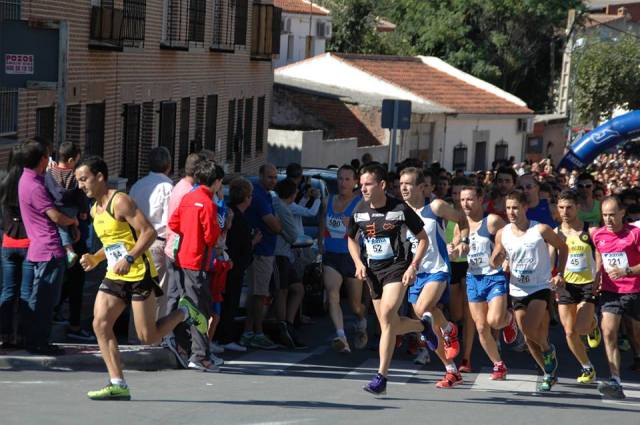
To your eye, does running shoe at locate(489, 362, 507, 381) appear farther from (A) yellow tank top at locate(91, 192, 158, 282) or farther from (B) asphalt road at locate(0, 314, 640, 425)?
(A) yellow tank top at locate(91, 192, 158, 282)

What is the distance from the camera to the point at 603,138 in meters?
32.8

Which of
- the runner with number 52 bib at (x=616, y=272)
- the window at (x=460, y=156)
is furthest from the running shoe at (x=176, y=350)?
the window at (x=460, y=156)

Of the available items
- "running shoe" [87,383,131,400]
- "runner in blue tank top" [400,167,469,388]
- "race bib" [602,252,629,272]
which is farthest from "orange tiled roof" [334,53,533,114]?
"running shoe" [87,383,131,400]

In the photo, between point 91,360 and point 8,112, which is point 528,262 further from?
point 8,112

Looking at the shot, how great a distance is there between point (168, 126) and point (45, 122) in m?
7.39

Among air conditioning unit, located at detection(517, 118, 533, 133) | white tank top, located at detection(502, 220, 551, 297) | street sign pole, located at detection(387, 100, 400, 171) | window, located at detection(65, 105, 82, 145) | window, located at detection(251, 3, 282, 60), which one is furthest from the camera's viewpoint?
air conditioning unit, located at detection(517, 118, 533, 133)

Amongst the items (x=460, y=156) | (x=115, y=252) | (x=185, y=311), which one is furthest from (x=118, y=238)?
(x=460, y=156)

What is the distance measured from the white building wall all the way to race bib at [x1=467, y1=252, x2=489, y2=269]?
54.1 meters

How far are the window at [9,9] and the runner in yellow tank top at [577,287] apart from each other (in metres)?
7.27

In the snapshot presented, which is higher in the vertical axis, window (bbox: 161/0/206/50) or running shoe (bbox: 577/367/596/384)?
window (bbox: 161/0/206/50)

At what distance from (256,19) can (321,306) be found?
1737 cm

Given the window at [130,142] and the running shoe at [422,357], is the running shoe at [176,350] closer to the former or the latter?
the running shoe at [422,357]

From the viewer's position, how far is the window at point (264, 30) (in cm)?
3195

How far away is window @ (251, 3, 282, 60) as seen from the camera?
105ft
